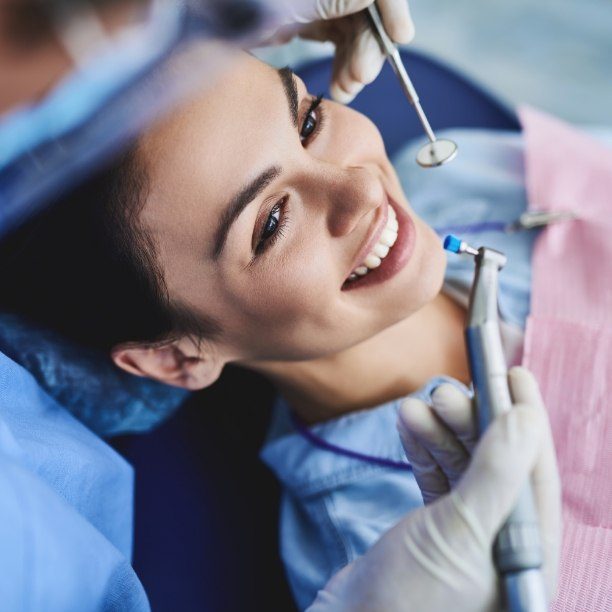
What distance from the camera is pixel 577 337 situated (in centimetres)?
95

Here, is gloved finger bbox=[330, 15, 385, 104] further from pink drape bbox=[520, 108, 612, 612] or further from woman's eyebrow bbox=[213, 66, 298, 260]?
pink drape bbox=[520, 108, 612, 612]

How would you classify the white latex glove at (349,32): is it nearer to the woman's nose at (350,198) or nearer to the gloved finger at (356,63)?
the gloved finger at (356,63)

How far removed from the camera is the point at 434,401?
0.64m

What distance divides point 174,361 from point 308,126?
36 cm

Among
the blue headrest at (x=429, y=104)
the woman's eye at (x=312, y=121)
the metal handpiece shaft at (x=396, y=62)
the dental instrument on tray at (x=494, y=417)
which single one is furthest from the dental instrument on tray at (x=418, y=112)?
the blue headrest at (x=429, y=104)

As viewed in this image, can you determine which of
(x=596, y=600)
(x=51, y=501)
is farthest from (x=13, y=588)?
(x=596, y=600)

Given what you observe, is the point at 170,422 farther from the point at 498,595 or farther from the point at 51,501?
the point at 498,595

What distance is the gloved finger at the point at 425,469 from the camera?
2.33 ft

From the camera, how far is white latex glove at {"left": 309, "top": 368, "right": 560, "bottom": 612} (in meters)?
0.55

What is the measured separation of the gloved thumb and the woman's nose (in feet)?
1.03

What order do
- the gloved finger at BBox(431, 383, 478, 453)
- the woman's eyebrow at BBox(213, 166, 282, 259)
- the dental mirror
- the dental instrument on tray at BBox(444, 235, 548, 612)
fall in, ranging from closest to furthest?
1. the dental instrument on tray at BBox(444, 235, 548, 612)
2. the gloved finger at BBox(431, 383, 478, 453)
3. the woman's eyebrow at BBox(213, 166, 282, 259)
4. the dental mirror

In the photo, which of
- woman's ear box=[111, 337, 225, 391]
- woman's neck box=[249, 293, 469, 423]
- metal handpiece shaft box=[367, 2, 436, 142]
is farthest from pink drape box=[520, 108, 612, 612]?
woman's ear box=[111, 337, 225, 391]

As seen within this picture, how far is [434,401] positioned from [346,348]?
268 mm

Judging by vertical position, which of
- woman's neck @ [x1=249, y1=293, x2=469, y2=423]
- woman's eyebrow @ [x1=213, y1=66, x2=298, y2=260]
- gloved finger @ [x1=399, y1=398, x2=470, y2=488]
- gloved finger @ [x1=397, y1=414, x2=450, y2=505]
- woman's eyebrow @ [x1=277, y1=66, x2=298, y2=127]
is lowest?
woman's neck @ [x1=249, y1=293, x2=469, y2=423]
